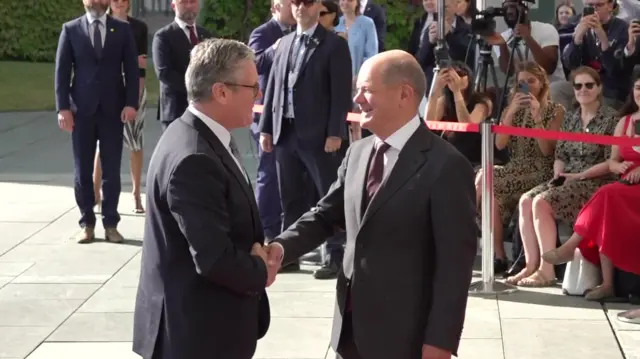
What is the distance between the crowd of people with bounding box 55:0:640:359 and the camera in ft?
13.0

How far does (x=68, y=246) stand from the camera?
9.63 m

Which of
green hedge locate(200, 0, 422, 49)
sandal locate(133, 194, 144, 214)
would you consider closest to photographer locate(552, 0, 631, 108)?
sandal locate(133, 194, 144, 214)

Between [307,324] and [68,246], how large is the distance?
120 inches

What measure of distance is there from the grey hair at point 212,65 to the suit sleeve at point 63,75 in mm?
5860

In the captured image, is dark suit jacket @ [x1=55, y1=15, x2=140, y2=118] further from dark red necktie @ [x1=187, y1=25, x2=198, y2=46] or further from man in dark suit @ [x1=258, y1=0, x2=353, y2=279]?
man in dark suit @ [x1=258, y1=0, x2=353, y2=279]

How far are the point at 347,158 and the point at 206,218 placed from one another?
2.61 ft

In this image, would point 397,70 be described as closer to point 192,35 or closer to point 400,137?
point 400,137

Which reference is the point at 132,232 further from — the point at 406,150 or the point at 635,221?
the point at 406,150

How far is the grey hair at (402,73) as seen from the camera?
406 centimetres

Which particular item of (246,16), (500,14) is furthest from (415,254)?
(246,16)

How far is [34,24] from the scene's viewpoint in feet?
77.3

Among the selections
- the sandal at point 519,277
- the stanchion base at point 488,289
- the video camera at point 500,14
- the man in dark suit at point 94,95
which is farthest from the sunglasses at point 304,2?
the sandal at point 519,277

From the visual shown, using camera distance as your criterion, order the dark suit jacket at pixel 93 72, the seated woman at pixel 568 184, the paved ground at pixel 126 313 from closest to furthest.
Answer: the paved ground at pixel 126 313
the seated woman at pixel 568 184
the dark suit jacket at pixel 93 72

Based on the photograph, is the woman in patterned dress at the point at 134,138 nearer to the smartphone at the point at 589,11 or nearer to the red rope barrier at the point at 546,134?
the red rope barrier at the point at 546,134
